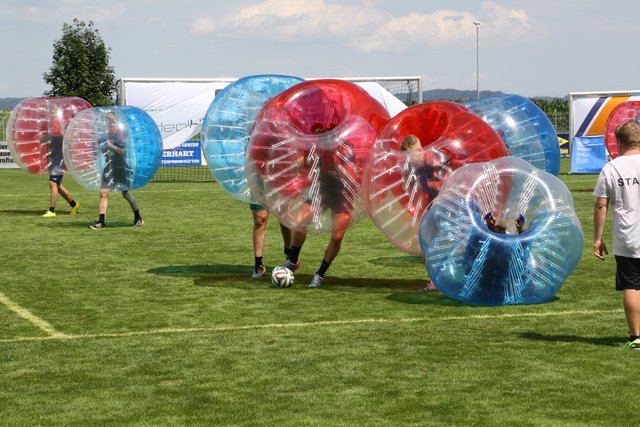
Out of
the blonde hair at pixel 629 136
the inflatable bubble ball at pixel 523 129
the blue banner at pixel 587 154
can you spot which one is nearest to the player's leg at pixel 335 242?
the inflatable bubble ball at pixel 523 129

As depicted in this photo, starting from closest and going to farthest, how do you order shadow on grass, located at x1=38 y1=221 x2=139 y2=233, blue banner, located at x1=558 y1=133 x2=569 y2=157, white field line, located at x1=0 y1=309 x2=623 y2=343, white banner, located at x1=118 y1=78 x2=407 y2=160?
white field line, located at x1=0 y1=309 x2=623 y2=343 → shadow on grass, located at x1=38 y1=221 x2=139 y2=233 → white banner, located at x1=118 y1=78 x2=407 y2=160 → blue banner, located at x1=558 y1=133 x2=569 y2=157

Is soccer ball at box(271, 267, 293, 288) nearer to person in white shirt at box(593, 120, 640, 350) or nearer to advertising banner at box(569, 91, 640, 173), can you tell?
person in white shirt at box(593, 120, 640, 350)

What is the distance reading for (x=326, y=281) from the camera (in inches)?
493

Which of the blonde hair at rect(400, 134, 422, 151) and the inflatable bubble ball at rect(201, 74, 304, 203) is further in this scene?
the inflatable bubble ball at rect(201, 74, 304, 203)

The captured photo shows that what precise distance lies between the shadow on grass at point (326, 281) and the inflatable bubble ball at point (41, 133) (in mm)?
7554

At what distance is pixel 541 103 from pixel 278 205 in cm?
5476

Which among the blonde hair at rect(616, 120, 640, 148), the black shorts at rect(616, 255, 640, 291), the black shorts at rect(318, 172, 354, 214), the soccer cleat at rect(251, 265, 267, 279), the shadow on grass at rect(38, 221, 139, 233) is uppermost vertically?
the blonde hair at rect(616, 120, 640, 148)

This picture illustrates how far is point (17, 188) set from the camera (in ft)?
101

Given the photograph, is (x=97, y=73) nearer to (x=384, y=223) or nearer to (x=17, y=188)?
(x=17, y=188)

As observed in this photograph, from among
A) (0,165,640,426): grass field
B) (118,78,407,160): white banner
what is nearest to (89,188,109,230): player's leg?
(0,165,640,426): grass field

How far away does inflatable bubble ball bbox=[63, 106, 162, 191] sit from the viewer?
17.8 metres

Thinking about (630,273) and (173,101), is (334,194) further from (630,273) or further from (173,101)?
(173,101)

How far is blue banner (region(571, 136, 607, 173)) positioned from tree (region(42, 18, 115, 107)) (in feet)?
102

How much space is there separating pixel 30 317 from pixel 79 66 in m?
50.2
